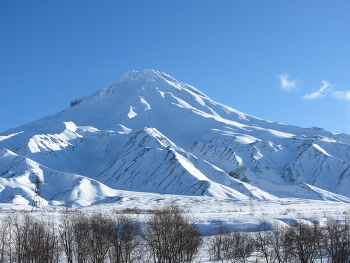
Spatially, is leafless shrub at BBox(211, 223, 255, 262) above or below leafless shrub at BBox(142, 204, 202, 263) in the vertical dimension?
below

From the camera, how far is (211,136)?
627 ft

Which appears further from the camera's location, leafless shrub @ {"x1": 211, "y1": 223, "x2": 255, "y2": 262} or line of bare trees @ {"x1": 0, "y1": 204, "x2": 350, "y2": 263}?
leafless shrub @ {"x1": 211, "y1": 223, "x2": 255, "y2": 262}

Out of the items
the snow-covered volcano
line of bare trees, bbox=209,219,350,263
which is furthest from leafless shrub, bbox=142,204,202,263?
the snow-covered volcano

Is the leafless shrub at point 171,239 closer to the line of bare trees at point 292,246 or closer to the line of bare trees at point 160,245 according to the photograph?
the line of bare trees at point 160,245

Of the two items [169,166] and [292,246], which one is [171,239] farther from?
[169,166]

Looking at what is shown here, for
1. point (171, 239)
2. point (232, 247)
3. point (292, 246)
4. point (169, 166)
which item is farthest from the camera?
Answer: point (169, 166)

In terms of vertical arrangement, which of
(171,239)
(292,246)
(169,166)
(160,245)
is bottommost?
(292,246)

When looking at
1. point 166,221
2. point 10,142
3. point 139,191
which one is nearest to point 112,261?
point 166,221

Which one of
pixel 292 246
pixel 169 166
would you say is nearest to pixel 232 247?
pixel 292 246

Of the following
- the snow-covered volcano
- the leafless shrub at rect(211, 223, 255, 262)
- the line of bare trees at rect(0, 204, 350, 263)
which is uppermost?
the snow-covered volcano

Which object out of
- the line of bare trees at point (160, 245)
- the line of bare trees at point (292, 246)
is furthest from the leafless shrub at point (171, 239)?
the line of bare trees at point (292, 246)

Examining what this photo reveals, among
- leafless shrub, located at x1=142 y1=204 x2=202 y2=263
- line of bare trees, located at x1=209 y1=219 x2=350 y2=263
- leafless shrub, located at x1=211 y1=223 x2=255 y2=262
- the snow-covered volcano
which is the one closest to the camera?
line of bare trees, located at x1=209 y1=219 x2=350 y2=263

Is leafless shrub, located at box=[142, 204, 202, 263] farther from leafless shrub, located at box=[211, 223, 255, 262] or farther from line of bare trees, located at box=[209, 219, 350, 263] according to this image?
leafless shrub, located at box=[211, 223, 255, 262]

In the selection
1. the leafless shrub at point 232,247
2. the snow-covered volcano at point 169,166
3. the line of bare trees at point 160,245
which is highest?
the snow-covered volcano at point 169,166
